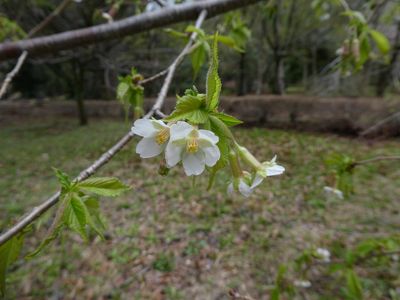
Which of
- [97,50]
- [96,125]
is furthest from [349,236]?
[96,125]

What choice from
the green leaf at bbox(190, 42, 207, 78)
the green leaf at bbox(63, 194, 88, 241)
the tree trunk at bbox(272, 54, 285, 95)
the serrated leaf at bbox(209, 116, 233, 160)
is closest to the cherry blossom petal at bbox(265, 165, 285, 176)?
the serrated leaf at bbox(209, 116, 233, 160)

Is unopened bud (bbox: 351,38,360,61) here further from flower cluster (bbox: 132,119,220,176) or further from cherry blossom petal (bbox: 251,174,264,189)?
flower cluster (bbox: 132,119,220,176)

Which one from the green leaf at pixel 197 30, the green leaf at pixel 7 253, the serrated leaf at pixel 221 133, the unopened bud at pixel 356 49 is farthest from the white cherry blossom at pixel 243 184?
the unopened bud at pixel 356 49

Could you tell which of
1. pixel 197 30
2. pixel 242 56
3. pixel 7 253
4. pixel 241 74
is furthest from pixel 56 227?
pixel 241 74

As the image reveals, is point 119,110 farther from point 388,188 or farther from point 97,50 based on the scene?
point 388,188

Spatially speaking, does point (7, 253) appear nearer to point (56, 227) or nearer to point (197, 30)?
point (56, 227)

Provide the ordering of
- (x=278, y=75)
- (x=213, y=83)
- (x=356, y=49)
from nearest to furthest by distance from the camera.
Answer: (x=213, y=83) < (x=356, y=49) < (x=278, y=75)
